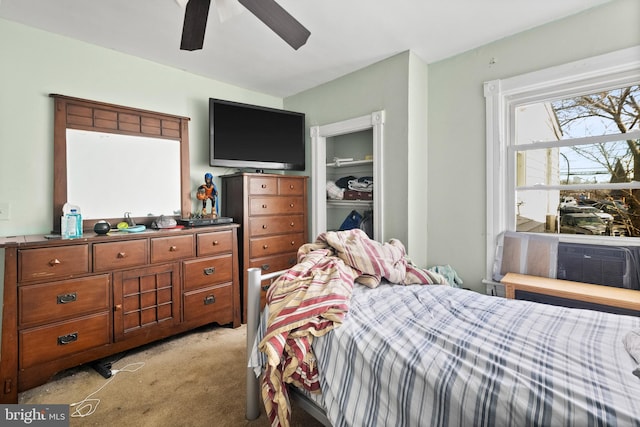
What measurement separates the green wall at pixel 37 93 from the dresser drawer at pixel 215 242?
44.4 inches

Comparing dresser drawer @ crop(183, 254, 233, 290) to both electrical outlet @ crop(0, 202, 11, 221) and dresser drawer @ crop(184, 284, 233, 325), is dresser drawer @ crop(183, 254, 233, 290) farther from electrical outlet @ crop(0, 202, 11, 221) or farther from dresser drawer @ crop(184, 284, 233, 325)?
electrical outlet @ crop(0, 202, 11, 221)

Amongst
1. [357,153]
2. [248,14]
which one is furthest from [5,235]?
[357,153]

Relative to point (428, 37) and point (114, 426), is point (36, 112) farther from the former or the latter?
point (428, 37)

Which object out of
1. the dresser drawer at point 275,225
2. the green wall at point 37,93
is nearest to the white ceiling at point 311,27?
the green wall at point 37,93

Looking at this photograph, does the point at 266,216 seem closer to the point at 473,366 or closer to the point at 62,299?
the point at 62,299

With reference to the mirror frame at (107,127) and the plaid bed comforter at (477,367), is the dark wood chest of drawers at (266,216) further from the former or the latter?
the plaid bed comforter at (477,367)

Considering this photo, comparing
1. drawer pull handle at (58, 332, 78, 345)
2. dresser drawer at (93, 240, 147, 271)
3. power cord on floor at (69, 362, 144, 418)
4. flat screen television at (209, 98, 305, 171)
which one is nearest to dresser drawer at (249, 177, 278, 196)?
flat screen television at (209, 98, 305, 171)

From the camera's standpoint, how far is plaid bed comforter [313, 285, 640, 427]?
32.9 inches

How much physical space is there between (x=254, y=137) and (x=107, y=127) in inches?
50.5

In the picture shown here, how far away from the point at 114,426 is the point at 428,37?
11.0 ft

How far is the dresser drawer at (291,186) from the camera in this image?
10.5 ft

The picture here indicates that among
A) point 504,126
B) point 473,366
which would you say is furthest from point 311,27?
point 473,366

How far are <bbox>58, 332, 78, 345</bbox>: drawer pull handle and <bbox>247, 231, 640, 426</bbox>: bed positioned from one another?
1382 millimetres

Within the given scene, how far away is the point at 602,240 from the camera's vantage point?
2.10m
